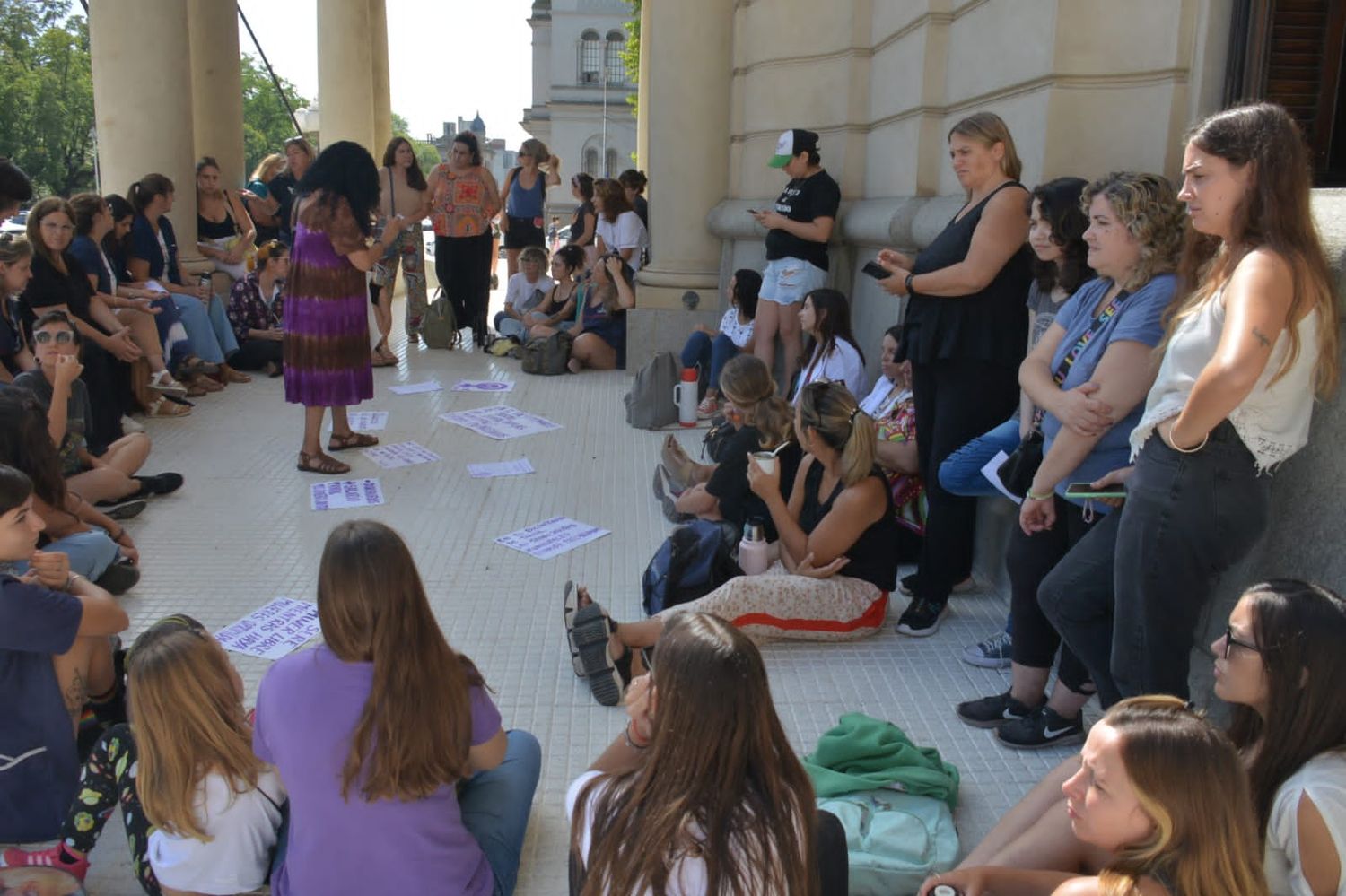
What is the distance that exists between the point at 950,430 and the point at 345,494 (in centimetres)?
341

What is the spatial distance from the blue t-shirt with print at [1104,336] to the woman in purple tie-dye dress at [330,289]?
3970 mm

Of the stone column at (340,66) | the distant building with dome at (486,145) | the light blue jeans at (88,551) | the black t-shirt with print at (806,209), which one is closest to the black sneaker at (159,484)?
the light blue jeans at (88,551)

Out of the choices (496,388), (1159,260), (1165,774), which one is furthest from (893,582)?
(496,388)

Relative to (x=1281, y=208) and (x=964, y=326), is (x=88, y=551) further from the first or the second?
(x=1281, y=208)

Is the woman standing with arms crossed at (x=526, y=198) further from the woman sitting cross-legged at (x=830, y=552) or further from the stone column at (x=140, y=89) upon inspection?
the woman sitting cross-legged at (x=830, y=552)

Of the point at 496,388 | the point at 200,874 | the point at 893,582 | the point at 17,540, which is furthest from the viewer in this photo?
the point at 496,388

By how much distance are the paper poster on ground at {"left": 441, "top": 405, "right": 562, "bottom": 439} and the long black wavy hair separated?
193 cm

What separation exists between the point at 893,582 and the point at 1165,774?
2568 mm

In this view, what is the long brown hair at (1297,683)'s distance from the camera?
209 centimetres

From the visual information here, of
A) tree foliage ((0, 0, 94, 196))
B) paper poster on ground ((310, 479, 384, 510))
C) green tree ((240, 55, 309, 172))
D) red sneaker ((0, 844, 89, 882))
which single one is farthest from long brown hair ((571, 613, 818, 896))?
green tree ((240, 55, 309, 172))

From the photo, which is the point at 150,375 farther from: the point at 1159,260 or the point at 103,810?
the point at 1159,260

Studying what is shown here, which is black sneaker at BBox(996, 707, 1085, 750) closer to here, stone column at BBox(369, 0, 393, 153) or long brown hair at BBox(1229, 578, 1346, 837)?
long brown hair at BBox(1229, 578, 1346, 837)

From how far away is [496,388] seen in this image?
912 centimetres

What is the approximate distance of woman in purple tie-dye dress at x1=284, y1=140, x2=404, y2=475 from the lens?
240 inches
